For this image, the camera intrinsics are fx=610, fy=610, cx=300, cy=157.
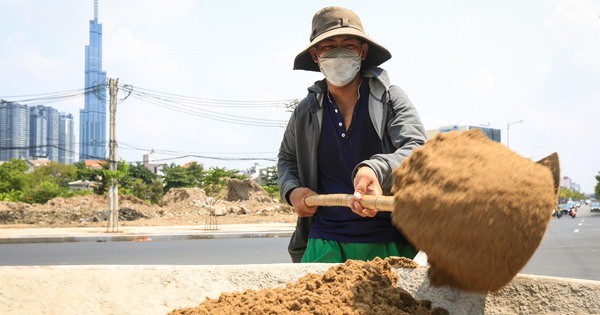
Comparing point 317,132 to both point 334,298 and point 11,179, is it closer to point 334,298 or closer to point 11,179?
point 334,298

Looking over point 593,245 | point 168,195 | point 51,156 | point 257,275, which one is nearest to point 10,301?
point 257,275

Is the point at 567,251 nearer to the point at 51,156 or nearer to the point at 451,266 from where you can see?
the point at 451,266

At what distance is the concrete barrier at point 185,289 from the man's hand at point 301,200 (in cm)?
42

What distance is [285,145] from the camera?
2701mm

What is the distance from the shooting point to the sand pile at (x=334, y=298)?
1.61 m

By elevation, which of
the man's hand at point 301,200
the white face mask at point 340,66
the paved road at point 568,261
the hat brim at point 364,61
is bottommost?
the paved road at point 568,261

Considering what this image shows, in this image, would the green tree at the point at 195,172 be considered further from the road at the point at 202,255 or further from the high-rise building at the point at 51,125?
the high-rise building at the point at 51,125

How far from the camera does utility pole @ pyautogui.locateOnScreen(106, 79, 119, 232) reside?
67.5 feet

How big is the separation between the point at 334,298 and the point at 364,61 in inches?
49.0

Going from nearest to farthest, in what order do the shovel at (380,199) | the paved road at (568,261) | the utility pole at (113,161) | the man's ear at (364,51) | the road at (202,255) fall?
the shovel at (380,199) < the man's ear at (364,51) < the paved road at (568,261) < the road at (202,255) < the utility pole at (113,161)

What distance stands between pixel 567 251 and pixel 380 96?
424 inches

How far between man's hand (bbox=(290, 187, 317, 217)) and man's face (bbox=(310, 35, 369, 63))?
566 millimetres

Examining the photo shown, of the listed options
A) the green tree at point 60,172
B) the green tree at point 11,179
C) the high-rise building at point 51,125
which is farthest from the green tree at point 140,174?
the high-rise building at point 51,125

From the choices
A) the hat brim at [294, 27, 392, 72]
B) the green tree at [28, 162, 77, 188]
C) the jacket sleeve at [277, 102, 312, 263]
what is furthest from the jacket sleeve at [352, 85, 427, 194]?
the green tree at [28, 162, 77, 188]
